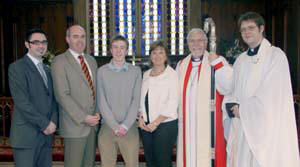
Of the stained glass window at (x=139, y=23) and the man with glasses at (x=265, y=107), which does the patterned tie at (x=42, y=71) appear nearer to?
the man with glasses at (x=265, y=107)

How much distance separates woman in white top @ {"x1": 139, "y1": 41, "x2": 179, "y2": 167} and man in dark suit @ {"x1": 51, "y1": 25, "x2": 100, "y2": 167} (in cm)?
49

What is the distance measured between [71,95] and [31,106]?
0.39 meters

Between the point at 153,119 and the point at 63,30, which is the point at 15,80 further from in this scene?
the point at 63,30

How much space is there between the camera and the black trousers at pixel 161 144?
9.74ft

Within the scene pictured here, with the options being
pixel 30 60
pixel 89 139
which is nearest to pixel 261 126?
pixel 89 139

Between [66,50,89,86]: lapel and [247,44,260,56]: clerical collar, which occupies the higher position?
[247,44,260,56]: clerical collar

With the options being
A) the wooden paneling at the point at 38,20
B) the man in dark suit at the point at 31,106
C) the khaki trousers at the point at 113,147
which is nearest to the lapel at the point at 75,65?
the man in dark suit at the point at 31,106

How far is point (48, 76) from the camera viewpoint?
292 cm

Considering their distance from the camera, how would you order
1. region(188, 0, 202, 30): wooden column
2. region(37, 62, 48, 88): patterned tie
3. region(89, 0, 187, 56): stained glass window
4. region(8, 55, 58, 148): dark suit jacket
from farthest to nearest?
region(89, 0, 187, 56): stained glass window < region(188, 0, 202, 30): wooden column < region(37, 62, 48, 88): patterned tie < region(8, 55, 58, 148): dark suit jacket

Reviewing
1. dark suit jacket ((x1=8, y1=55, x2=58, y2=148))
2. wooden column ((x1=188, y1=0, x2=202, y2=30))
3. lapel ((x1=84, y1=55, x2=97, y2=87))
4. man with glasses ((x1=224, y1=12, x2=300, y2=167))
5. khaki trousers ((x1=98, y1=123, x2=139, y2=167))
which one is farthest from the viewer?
wooden column ((x1=188, y1=0, x2=202, y2=30))

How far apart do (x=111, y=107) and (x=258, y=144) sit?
4.45ft

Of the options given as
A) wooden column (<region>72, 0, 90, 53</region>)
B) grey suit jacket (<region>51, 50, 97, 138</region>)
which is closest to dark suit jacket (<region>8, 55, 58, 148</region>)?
grey suit jacket (<region>51, 50, 97, 138</region>)

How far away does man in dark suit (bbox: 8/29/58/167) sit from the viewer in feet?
8.80

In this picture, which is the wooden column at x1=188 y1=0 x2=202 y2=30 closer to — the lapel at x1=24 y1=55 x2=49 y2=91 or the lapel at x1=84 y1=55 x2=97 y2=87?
the lapel at x1=84 y1=55 x2=97 y2=87
